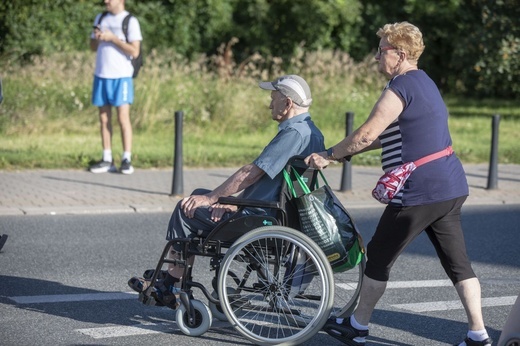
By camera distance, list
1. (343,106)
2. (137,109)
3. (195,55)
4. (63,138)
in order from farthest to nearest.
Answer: (195,55) < (343,106) < (137,109) < (63,138)

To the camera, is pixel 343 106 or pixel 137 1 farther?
pixel 137 1

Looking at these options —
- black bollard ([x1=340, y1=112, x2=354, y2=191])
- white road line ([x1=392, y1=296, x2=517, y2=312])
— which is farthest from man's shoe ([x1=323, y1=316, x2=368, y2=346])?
black bollard ([x1=340, y1=112, x2=354, y2=191])

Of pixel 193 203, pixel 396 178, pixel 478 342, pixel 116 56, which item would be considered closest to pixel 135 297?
pixel 193 203

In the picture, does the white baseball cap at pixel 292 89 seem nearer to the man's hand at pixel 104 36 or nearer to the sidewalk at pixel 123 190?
the sidewalk at pixel 123 190

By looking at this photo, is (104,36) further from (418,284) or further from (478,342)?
(478,342)

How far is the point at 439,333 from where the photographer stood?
6.08 metres

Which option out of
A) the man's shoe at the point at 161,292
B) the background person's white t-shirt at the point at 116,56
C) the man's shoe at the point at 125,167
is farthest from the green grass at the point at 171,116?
the man's shoe at the point at 161,292

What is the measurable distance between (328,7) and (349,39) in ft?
5.76

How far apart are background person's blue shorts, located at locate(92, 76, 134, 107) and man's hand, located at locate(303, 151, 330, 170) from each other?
274 inches

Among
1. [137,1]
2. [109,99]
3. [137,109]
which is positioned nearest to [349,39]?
[137,1]

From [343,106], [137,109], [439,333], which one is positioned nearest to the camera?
[439,333]

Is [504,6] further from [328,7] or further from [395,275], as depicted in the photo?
[395,275]

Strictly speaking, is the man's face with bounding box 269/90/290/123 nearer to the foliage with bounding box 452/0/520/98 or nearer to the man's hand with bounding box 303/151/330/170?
the man's hand with bounding box 303/151/330/170

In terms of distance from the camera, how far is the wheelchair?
545 cm
